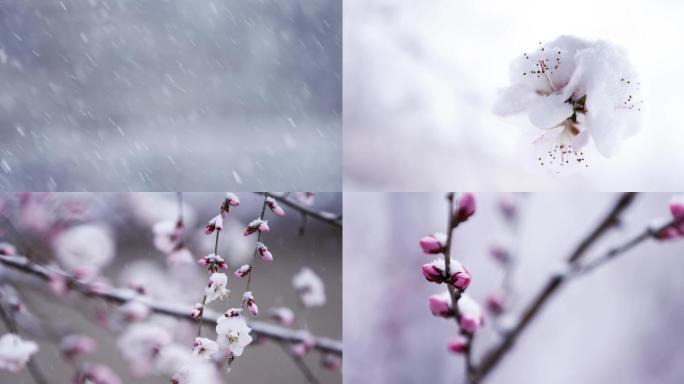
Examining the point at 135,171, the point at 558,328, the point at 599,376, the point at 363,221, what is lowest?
the point at 599,376

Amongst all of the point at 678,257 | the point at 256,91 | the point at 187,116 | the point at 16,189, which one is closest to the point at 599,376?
the point at 678,257

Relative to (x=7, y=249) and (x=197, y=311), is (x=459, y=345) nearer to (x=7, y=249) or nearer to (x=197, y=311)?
(x=197, y=311)

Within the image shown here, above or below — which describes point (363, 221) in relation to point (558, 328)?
above

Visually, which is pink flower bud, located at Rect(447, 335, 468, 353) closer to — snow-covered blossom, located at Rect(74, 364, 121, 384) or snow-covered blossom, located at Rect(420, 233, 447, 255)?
snow-covered blossom, located at Rect(420, 233, 447, 255)

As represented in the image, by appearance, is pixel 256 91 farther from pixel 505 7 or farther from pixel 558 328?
pixel 558 328

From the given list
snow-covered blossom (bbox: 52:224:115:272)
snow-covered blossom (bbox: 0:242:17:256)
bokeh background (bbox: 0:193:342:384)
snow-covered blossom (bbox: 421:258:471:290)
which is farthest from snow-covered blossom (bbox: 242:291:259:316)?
snow-covered blossom (bbox: 0:242:17:256)
